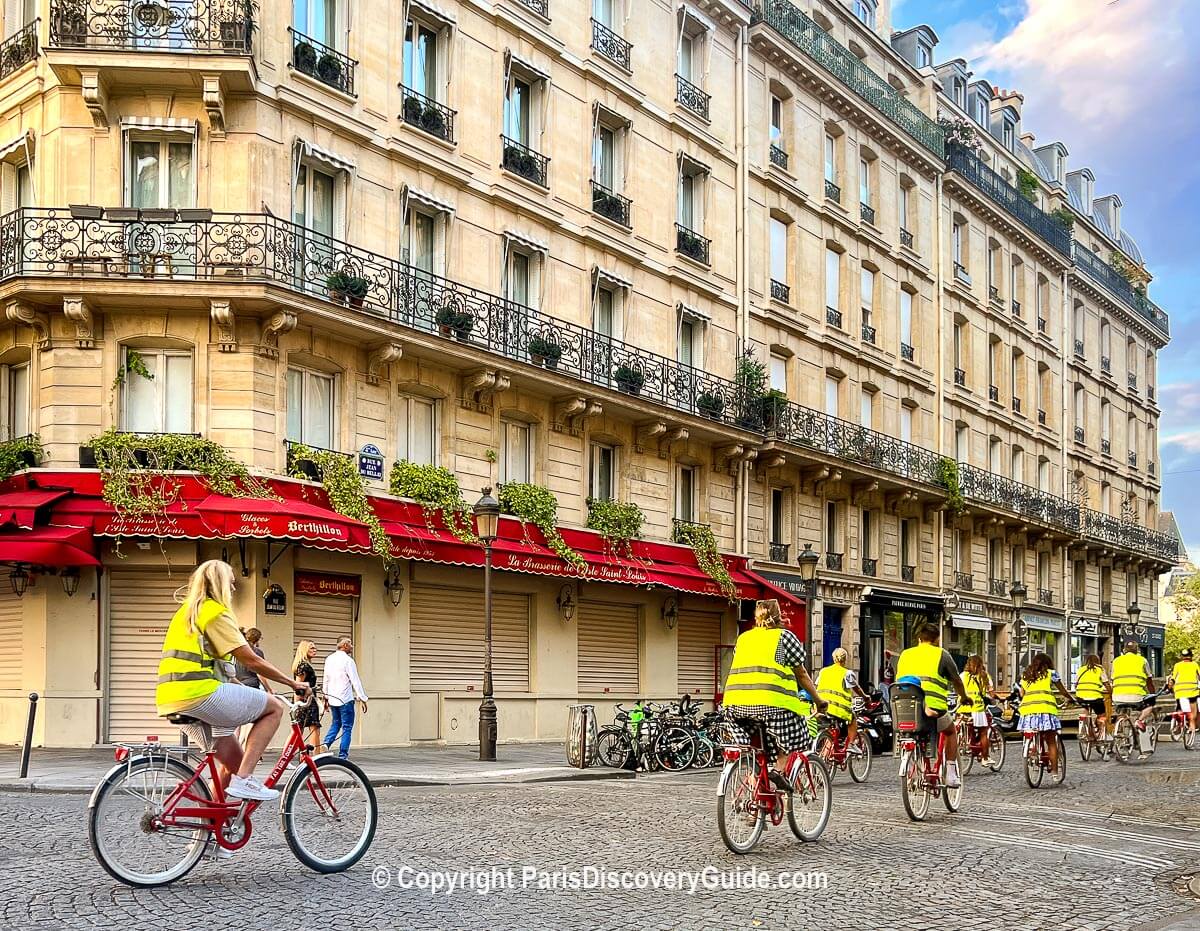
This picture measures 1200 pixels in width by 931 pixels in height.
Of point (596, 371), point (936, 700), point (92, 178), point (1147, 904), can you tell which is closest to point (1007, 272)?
point (596, 371)

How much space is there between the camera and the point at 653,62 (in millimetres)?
29906

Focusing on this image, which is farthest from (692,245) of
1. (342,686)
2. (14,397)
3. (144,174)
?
(342,686)

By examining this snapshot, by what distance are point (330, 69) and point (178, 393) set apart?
5.82m

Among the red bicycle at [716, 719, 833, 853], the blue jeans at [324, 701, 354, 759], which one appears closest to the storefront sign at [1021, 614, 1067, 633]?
the blue jeans at [324, 701, 354, 759]

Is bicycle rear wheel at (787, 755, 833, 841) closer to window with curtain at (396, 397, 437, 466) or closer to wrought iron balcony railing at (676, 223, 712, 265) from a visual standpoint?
window with curtain at (396, 397, 437, 466)

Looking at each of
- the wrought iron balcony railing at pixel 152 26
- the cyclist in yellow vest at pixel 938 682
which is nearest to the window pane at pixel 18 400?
the wrought iron balcony railing at pixel 152 26

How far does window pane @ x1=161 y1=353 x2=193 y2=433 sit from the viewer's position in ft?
67.6

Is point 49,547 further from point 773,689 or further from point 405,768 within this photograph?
point 773,689

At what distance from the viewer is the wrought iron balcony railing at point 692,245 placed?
30438 millimetres

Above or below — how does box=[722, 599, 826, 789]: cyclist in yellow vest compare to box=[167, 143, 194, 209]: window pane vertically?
below

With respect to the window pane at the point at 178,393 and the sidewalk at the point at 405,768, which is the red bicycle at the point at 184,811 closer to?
the sidewalk at the point at 405,768

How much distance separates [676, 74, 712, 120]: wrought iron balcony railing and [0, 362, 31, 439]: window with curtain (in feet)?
50.1

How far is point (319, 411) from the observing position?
71.9 ft

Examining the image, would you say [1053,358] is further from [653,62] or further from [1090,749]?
[1090,749]
